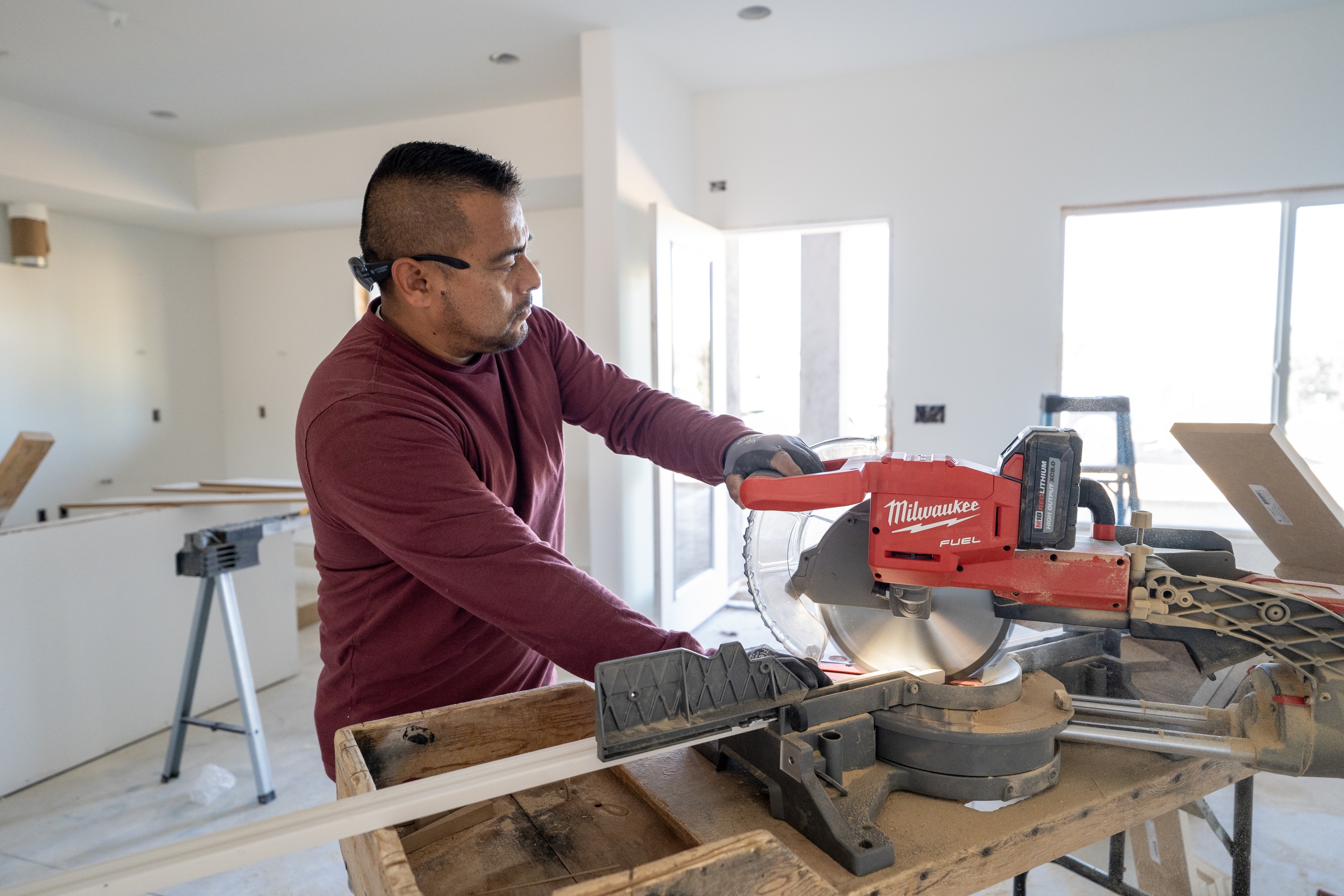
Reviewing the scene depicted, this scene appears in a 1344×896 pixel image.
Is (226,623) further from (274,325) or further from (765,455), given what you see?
(274,325)

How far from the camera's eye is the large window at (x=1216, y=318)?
3.53 metres

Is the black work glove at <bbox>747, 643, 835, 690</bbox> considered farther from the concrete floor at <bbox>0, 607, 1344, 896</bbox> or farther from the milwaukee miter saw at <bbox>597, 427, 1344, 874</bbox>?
the concrete floor at <bbox>0, 607, 1344, 896</bbox>

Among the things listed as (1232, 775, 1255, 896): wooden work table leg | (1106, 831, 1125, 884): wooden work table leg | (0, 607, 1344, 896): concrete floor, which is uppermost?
(1232, 775, 1255, 896): wooden work table leg

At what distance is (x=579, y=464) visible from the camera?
16.8 ft

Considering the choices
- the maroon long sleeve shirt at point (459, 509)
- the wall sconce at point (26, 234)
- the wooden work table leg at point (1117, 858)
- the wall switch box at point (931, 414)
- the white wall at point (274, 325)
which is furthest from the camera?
the white wall at point (274, 325)

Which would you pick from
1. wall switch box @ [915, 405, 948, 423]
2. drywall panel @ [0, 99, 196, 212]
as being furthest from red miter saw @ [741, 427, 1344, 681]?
drywall panel @ [0, 99, 196, 212]

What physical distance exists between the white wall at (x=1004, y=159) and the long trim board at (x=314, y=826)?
143 inches

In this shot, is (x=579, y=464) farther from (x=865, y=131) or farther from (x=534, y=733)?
(x=534, y=733)

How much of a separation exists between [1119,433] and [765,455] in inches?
112

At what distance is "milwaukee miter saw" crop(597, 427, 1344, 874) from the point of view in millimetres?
720

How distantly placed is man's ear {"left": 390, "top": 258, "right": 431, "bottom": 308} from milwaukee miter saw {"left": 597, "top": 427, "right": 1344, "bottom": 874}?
492 mm

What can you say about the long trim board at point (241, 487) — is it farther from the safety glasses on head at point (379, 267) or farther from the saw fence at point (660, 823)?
the saw fence at point (660, 823)

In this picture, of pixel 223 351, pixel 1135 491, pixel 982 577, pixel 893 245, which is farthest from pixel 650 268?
pixel 223 351

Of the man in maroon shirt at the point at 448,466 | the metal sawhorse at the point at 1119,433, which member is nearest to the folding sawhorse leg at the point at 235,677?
the man in maroon shirt at the point at 448,466
